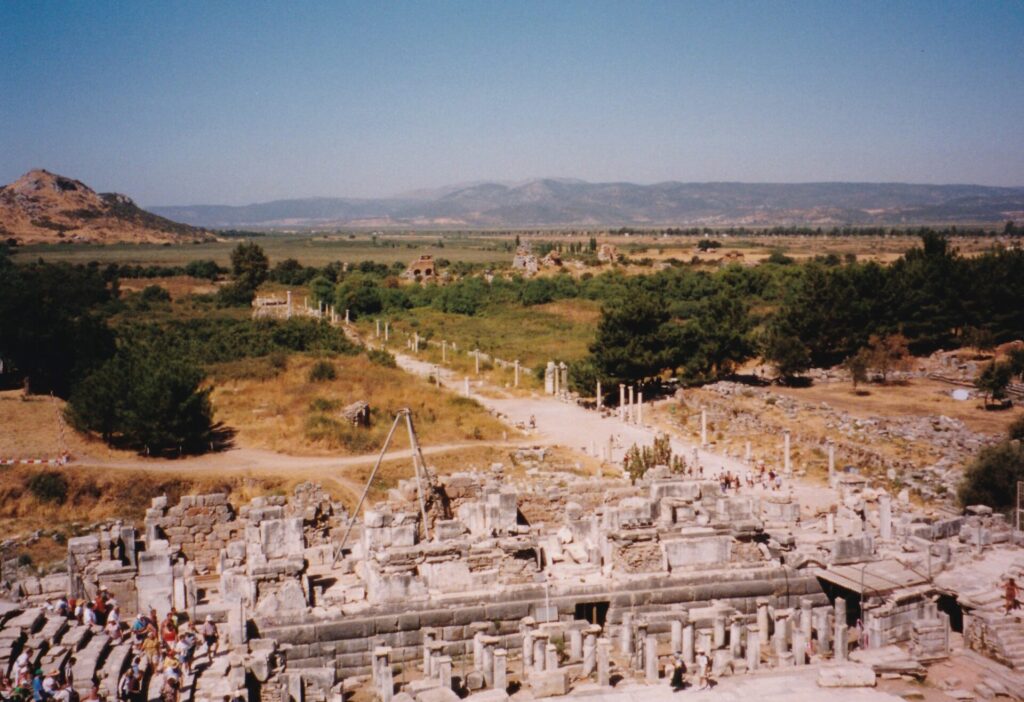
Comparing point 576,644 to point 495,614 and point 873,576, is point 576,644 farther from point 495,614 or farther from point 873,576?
point 873,576

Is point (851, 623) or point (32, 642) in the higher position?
point (32, 642)

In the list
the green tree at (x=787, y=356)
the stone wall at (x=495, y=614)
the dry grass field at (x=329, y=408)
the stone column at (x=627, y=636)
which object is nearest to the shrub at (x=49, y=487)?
the dry grass field at (x=329, y=408)

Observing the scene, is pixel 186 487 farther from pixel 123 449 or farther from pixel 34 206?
pixel 34 206

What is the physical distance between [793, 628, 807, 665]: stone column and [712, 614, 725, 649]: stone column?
115 cm

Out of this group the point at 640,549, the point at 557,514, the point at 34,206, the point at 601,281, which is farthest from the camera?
the point at 34,206

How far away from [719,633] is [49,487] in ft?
61.8

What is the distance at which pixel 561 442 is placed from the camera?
1195 inches

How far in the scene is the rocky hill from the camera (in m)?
133

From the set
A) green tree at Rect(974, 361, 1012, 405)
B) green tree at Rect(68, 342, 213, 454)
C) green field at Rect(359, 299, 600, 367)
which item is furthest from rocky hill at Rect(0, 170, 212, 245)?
green tree at Rect(974, 361, 1012, 405)

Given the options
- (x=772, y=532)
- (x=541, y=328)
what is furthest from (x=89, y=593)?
(x=541, y=328)

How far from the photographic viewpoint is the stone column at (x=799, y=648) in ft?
46.0

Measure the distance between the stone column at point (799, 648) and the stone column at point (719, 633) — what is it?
3.76 ft

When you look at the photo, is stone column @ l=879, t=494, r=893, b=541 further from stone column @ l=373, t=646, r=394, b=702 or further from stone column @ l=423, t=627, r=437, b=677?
stone column @ l=373, t=646, r=394, b=702

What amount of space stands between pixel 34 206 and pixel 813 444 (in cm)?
14576
